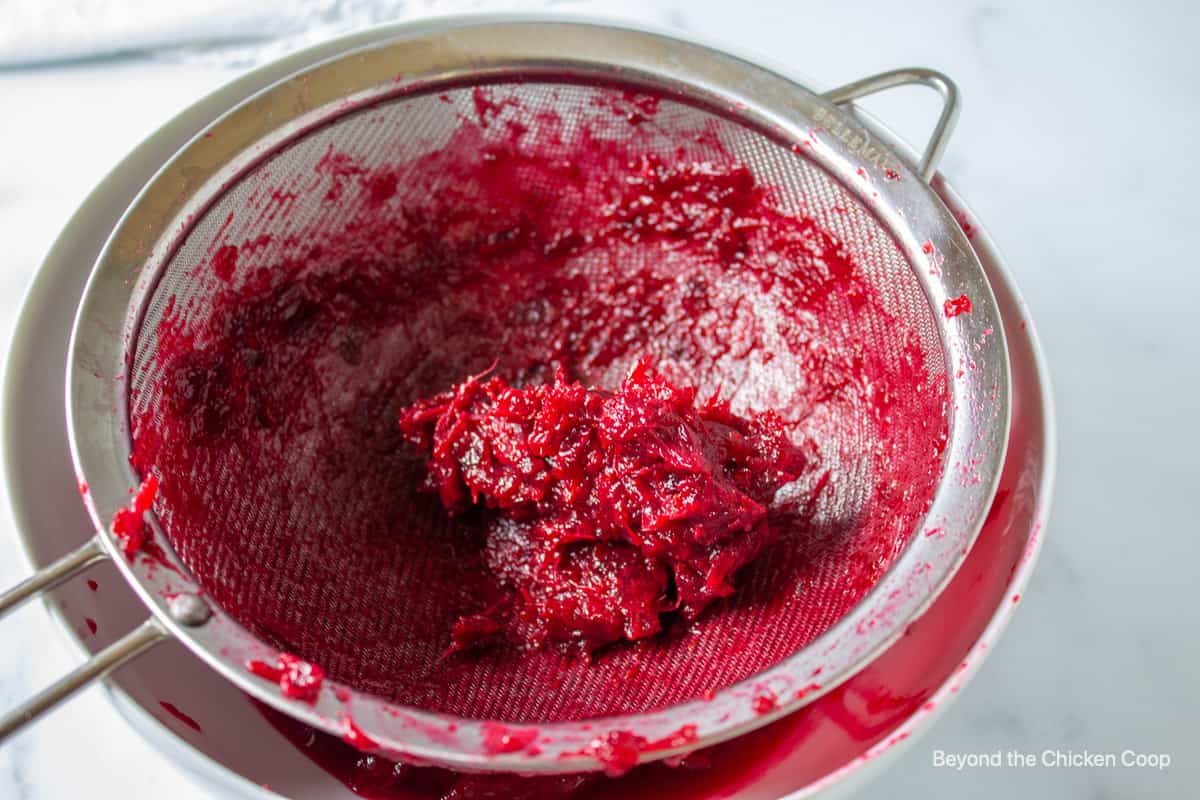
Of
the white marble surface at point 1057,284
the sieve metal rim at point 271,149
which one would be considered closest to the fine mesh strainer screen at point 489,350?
the sieve metal rim at point 271,149

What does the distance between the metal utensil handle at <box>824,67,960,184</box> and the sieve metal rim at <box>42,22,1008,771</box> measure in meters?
0.04

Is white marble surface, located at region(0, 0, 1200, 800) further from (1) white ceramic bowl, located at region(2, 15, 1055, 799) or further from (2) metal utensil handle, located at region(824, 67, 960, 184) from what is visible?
(2) metal utensil handle, located at region(824, 67, 960, 184)

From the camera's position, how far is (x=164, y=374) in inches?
71.5

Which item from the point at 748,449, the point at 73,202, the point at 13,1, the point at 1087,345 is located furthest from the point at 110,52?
the point at 1087,345

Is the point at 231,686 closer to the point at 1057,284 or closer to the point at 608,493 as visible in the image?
the point at 608,493

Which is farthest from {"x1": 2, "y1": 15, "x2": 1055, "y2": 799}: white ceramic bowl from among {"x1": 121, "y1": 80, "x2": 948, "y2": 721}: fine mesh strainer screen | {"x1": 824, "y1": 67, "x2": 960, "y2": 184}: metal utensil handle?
{"x1": 824, "y1": 67, "x2": 960, "y2": 184}: metal utensil handle

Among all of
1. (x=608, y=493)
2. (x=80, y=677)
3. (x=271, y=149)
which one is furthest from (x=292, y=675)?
(x=271, y=149)

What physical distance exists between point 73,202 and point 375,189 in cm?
91

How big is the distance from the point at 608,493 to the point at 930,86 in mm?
962

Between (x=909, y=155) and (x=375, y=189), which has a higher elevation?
(x=375, y=189)

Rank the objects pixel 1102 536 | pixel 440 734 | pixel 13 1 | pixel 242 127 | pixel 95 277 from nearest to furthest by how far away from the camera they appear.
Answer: pixel 440 734 → pixel 95 277 → pixel 242 127 → pixel 1102 536 → pixel 13 1

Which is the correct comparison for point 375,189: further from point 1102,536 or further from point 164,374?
point 1102,536

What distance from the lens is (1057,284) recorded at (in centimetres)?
250

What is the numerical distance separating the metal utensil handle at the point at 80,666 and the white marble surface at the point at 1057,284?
606 mm
